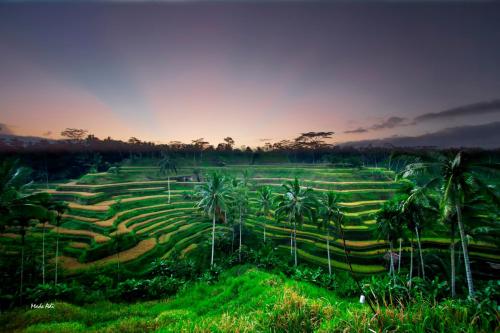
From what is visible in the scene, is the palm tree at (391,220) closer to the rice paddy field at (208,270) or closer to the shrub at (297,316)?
the rice paddy field at (208,270)

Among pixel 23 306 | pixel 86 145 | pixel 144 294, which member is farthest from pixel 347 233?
pixel 86 145

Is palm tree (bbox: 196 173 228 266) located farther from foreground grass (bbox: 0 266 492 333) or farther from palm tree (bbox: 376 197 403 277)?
palm tree (bbox: 376 197 403 277)

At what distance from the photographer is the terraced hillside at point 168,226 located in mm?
21806

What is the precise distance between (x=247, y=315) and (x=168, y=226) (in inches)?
1006

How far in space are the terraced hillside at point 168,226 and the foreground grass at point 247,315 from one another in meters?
8.48

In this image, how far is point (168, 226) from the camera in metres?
29.5

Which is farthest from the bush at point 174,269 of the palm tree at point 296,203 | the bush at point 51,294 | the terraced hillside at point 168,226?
the palm tree at point 296,203

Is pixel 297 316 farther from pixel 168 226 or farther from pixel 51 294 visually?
pixel 168 226

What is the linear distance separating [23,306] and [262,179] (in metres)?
45.3

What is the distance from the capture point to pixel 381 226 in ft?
60.1

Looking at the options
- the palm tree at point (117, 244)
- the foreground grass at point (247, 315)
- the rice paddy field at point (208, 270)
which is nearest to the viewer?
the foreground grass at point (247, 315)

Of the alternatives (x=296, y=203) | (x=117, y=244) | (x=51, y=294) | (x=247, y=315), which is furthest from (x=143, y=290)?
(x=296, y=203)

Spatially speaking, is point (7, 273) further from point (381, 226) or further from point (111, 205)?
point (381, 226)

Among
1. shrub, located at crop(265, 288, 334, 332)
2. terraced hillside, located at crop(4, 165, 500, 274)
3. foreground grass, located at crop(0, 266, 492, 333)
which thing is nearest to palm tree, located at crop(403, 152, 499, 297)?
foreground grass, located at crop(0, 266, 492, 333)
